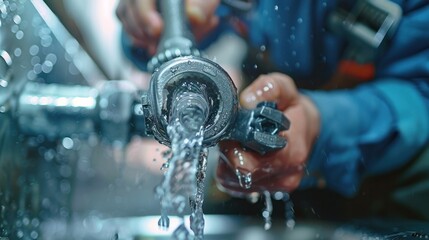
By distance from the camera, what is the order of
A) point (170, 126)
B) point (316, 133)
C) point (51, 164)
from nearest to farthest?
point (170, 126)
point (316, 133)
point (51, 164)

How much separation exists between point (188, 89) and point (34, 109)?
25 cm

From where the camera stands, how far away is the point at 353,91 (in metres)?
0.65

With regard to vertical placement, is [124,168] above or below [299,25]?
below

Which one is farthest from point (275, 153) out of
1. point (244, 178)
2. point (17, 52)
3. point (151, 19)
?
point (17, 52)

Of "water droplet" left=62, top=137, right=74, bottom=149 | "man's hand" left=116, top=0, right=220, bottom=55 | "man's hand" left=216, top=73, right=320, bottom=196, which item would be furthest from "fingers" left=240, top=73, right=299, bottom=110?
"water droplet" left=62, top=137, right=74, bottom=149

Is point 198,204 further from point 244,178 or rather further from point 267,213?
point 267,213

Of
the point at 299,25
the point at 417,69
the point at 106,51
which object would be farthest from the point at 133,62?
the point at 417,69

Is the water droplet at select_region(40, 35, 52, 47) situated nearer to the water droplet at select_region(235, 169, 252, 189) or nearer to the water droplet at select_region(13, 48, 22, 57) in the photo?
the water droplet at select_region(13, 48, 22, 57)

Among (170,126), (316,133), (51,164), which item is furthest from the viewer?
(51,164)

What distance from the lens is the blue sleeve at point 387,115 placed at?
63cm

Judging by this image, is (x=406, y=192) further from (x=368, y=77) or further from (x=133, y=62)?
(x=133, y=62)

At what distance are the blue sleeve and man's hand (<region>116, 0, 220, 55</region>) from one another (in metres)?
0.14

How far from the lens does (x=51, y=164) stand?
0.67 meters

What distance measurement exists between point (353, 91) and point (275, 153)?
244 mm
